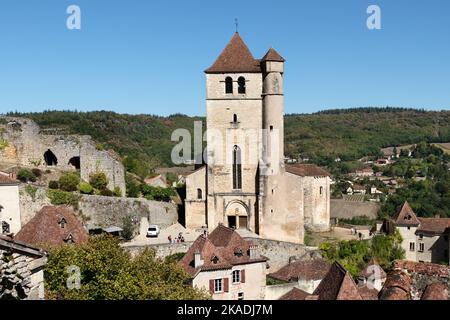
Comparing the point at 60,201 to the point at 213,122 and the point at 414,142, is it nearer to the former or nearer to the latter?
the point at 213,122

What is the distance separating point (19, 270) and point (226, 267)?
673 inches

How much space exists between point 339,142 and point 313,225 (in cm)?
10073

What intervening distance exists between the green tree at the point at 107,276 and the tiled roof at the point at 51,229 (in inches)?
209

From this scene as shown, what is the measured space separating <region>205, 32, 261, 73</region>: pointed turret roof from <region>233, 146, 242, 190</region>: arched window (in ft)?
19.5

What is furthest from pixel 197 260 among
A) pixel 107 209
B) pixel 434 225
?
pixel 434 225

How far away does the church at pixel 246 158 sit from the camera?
38.8 m

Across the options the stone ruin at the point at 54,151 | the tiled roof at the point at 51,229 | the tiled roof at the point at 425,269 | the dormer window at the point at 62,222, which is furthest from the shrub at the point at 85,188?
the tiled roof at the point at 425,269

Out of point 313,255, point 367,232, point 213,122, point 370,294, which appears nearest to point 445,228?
point 367,232

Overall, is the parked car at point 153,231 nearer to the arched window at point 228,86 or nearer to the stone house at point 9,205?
the stone house at point 9,205

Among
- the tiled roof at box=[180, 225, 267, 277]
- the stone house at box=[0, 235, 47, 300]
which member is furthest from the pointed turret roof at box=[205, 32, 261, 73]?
the stone house at box=[0, 235, 47, 300]

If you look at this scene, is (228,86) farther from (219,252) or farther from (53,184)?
(219,252)
